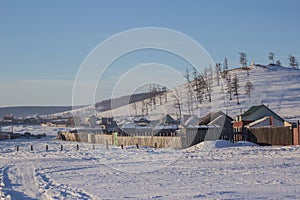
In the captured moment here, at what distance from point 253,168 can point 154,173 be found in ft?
14.3

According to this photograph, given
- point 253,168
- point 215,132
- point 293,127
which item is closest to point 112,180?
point 253,168

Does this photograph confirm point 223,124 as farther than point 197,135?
Yes

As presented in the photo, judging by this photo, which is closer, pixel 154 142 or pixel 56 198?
pixel 56 198

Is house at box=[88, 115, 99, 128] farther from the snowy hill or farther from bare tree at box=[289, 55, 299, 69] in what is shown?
bare tree at box=[289, 55, 299, 69]

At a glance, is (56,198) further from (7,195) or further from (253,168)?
(253,168)

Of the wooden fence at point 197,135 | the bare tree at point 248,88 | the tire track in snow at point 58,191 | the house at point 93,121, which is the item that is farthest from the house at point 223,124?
the bare tree at point 248,88

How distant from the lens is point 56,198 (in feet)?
46.0

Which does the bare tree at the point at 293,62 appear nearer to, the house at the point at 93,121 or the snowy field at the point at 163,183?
the house at the point at 93,121

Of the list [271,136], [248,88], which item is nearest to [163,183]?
[271,136]

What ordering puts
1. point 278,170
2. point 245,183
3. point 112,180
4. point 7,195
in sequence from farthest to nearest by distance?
point 278,170 < point 112,180 < point 245,183 < point 7,195

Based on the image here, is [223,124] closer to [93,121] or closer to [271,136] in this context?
[271,136]

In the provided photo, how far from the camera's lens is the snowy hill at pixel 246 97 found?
11312 centimetres

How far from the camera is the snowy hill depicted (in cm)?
11312

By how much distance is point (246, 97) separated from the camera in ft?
452
